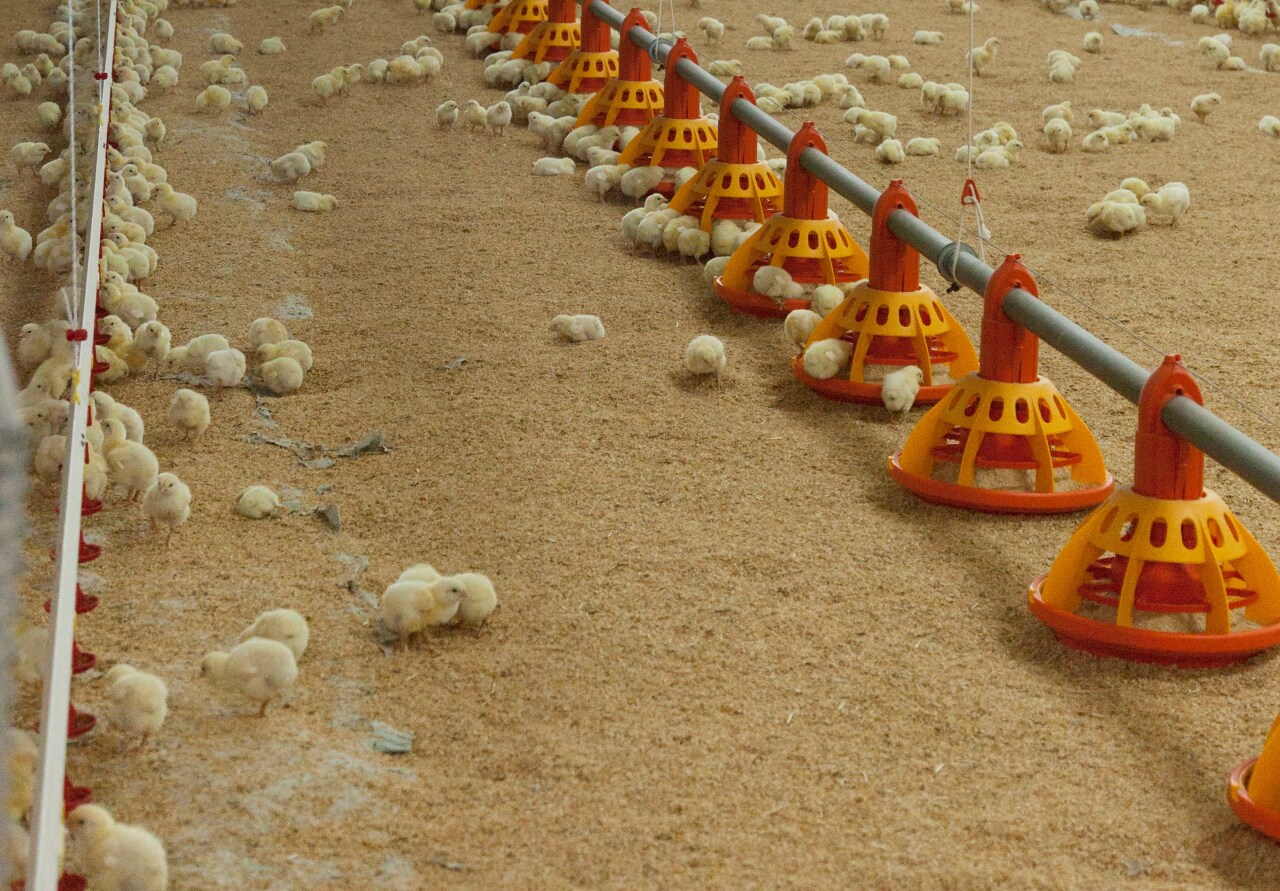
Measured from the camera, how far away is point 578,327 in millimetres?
3711

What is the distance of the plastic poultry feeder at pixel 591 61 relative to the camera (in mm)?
6117

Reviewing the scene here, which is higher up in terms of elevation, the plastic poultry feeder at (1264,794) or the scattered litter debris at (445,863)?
the plastic poultry feeder at (1264,794)

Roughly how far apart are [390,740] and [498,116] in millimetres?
4113

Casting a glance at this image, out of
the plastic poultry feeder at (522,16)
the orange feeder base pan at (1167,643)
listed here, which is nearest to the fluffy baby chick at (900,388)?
the orange feeder base pan at (1167,643)

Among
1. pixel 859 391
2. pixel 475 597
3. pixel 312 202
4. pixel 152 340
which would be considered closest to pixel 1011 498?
pixel 859 391

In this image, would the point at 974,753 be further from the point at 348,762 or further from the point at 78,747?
the point at 78,747

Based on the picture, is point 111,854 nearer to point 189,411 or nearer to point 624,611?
point 624,611

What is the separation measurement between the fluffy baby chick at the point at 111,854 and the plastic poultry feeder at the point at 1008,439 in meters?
1.62

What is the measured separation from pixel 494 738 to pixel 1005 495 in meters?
1.16

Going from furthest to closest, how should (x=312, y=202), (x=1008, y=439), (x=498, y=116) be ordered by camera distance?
(x=498, y=116), (x=312, y=202), (x=1008, y=439)

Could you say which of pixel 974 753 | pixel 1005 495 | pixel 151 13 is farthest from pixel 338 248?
pixel 151 13

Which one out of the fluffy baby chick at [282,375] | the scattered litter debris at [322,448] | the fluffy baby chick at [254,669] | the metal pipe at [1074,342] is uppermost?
the metal pipe at [1074,342]

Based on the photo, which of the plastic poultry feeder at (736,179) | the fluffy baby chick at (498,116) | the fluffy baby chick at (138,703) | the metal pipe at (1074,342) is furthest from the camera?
the fluffy baby chick at (498,116)

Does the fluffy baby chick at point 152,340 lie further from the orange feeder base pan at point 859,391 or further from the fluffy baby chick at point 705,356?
the orange feeder base pan at point 859,391
